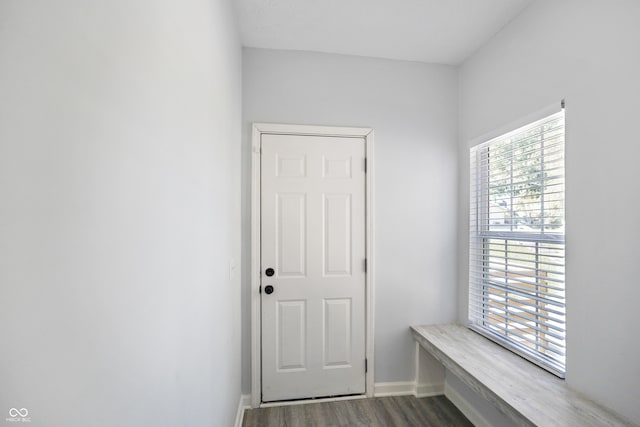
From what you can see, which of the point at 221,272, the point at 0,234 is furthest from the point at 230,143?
the point at 0,234

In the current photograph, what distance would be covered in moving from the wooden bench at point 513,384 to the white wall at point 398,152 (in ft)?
1.12

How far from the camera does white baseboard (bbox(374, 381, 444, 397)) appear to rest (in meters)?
2.47

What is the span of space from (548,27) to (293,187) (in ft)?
6.11

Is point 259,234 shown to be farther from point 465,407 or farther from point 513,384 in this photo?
point 465,407

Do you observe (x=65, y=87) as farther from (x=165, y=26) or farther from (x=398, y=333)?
(x=398, y=333)

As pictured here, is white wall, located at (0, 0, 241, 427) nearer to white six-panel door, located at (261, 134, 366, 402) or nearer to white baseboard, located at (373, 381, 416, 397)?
white six-panel door, located at (261, 134, 366, 402)

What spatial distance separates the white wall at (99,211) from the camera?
36 centimetres

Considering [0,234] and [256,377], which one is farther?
[256,377]

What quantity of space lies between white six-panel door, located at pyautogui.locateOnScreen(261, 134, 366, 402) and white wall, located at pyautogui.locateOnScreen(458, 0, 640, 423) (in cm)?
131

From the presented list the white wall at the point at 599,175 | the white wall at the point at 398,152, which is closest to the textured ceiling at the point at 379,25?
the white wall at the point at 398,152

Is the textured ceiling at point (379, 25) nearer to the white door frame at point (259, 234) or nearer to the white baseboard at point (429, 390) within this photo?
the white door frame at point (259, 234)

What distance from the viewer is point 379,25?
2096 millimetres

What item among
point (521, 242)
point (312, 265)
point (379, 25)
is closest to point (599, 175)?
point (521, 242)

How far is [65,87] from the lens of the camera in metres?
0.42
